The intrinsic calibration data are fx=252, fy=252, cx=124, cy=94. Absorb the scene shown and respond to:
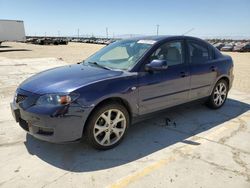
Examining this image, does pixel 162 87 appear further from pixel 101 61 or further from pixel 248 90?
pixel 248 90

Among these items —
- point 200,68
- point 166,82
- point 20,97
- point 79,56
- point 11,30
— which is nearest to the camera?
point 20,97

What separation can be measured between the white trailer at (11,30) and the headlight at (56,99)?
116 feet

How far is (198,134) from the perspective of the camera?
14.1ft

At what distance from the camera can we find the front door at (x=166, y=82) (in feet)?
12.9

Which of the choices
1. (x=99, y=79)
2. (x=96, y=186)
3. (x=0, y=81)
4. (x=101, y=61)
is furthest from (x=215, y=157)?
(x=0, y=81)

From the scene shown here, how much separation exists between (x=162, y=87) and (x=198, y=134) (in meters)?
1.03

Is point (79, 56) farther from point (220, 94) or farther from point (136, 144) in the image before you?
point (136, 144)

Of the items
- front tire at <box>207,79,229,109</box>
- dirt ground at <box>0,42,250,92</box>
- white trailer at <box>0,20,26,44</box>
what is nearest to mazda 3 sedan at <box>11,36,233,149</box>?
front tire at <box>207,79,229,109</box>

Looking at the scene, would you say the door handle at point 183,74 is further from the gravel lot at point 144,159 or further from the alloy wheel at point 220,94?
the alloy wheel at point 220,94

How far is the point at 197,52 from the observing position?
195 inches

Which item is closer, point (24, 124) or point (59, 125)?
point (59, 125)

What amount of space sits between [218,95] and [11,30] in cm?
3497

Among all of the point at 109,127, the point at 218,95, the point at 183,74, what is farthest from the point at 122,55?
the point at 218,95

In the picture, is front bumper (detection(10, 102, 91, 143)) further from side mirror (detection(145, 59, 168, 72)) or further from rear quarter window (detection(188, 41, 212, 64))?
rear quarter window (detection(188, 41, 212, 64))
